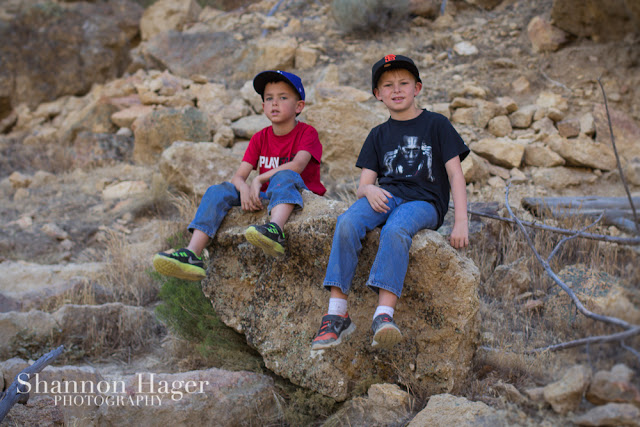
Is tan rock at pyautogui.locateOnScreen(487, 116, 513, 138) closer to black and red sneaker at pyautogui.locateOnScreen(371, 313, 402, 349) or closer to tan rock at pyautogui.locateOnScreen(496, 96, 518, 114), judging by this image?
tan rock at pyautogui.locateOnScreen(496, 96, 518, 114)

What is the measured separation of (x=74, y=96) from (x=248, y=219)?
341 inches

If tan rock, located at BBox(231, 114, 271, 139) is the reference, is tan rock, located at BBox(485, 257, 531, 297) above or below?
below

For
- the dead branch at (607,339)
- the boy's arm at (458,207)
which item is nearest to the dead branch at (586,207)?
the boy's arm at (458,207)

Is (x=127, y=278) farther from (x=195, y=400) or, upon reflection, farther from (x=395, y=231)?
(x=395, y=231)

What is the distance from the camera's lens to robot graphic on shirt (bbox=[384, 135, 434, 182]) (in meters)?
2.93

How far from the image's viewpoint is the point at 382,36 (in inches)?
354

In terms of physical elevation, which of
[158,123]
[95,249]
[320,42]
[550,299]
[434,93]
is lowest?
[95,249]

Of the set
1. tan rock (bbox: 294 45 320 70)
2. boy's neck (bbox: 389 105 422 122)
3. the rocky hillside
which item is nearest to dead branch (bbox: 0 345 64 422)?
the rocky hillside

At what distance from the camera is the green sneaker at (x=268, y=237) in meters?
2.57

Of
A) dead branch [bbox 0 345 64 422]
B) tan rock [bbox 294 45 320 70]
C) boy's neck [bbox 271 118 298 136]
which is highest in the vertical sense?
tan rock [bbox 294 45 320 70]

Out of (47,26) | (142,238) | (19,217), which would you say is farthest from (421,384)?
(47,26)

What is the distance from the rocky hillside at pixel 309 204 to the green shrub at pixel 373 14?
4 cm

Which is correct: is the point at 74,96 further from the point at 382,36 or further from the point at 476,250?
the point at 476,250

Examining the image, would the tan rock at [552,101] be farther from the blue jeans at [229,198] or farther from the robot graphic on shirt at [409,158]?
the blue jeans at [229,198]
